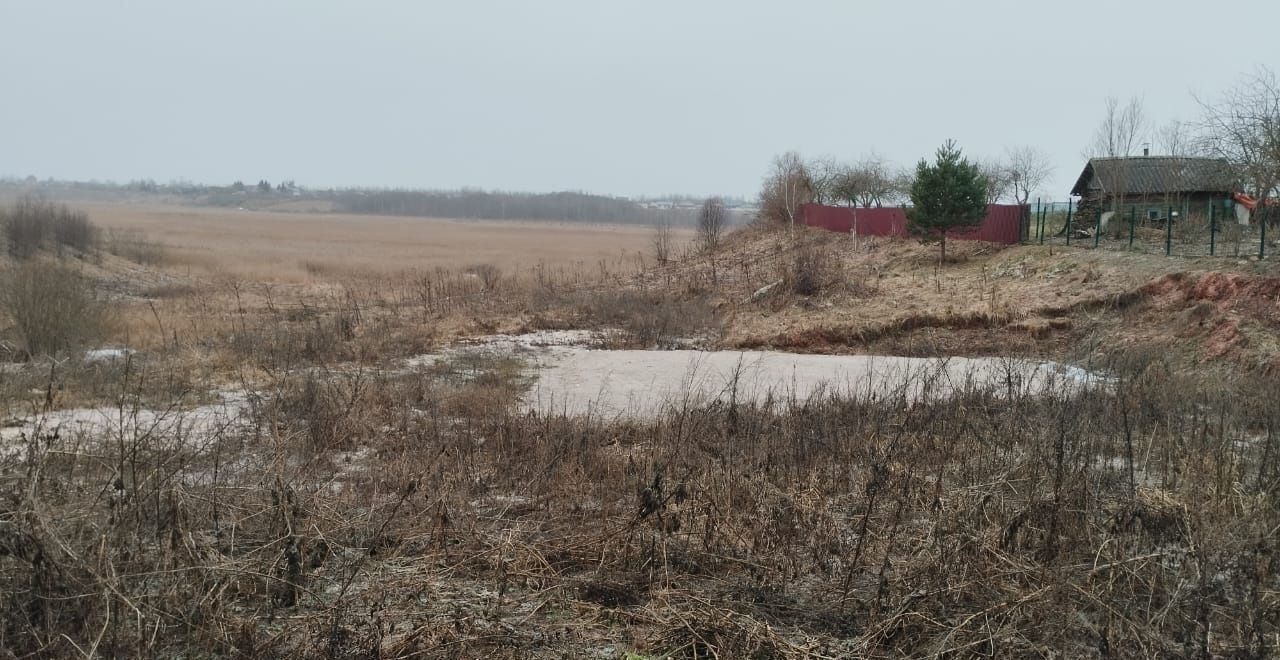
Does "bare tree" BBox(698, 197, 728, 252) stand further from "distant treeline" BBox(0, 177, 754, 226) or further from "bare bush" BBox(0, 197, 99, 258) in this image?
"distant treeline" BBox(0, 177, 754, 226)

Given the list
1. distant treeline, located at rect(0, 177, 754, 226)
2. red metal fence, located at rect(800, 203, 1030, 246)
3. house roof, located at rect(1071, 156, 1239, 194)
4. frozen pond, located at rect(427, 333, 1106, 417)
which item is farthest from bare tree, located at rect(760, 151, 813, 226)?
distant treeline, located at rect(0, 177, 754, 226)

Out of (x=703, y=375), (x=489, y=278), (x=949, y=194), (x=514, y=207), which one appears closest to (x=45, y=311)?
(x=703, y=375)

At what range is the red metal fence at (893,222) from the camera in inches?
1235

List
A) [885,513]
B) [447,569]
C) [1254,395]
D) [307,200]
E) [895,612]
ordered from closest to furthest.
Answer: [895,612]
[447,569]
[885,513]
[1254,395]
[307,200]

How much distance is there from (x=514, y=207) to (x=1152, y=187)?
140 meters

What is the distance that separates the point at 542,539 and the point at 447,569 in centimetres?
70

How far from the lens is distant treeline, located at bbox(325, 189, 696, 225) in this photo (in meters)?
154

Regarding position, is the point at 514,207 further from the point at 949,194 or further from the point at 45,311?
the point at 45,311

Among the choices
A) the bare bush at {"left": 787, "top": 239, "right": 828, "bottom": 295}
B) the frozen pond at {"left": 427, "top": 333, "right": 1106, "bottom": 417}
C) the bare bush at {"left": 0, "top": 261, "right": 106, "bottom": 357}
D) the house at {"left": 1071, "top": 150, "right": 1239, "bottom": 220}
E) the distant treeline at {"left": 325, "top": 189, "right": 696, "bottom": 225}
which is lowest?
the frozen pond at {"left": 427, "top": 333, "right": 1106, "bottom": 417}

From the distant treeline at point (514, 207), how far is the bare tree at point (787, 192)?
3523 inches

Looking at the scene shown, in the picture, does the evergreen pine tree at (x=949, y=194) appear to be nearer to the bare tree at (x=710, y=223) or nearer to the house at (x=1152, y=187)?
the house at (x=1152, y=187)

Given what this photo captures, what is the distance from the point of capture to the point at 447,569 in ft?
18.4

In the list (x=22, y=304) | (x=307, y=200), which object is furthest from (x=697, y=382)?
(x=307, y=200)

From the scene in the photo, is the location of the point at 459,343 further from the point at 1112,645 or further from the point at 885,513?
the point at 1112,645
